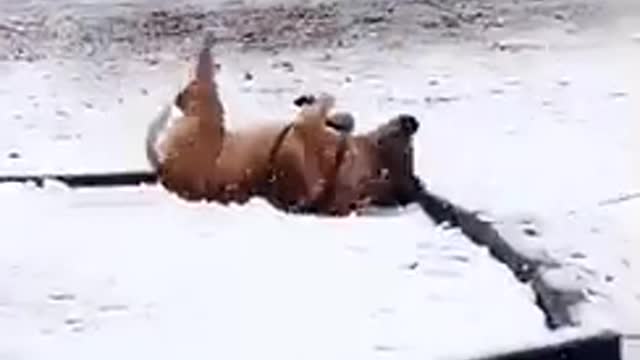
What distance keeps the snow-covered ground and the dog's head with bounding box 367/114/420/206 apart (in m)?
0.23

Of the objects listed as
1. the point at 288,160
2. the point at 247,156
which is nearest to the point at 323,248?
the point at 288,160

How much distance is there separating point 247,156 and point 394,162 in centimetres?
53

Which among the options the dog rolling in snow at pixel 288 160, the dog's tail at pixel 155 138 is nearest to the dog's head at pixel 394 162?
the dog rolling in snow at pixel 288 160

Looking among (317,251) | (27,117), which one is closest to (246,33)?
(27,117)

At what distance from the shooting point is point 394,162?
18.5ft

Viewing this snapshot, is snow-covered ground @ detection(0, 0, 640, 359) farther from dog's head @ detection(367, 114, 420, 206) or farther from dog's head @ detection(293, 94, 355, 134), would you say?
dog's head @ detection(293, 94, 355, 134)

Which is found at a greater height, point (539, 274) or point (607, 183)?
point (539, 274)

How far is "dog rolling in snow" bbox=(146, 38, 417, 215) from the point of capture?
17.9 feet

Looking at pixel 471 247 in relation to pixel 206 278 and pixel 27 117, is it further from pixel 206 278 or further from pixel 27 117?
pixel 27 117

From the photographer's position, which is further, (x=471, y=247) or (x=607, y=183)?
(x=607, y=183)

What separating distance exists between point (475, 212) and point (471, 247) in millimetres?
640

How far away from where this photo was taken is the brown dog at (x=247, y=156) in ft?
17.9

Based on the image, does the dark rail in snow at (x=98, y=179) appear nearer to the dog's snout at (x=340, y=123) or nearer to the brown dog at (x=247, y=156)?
the brown dog at (x=247, y=156)

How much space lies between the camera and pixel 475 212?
5441mm
